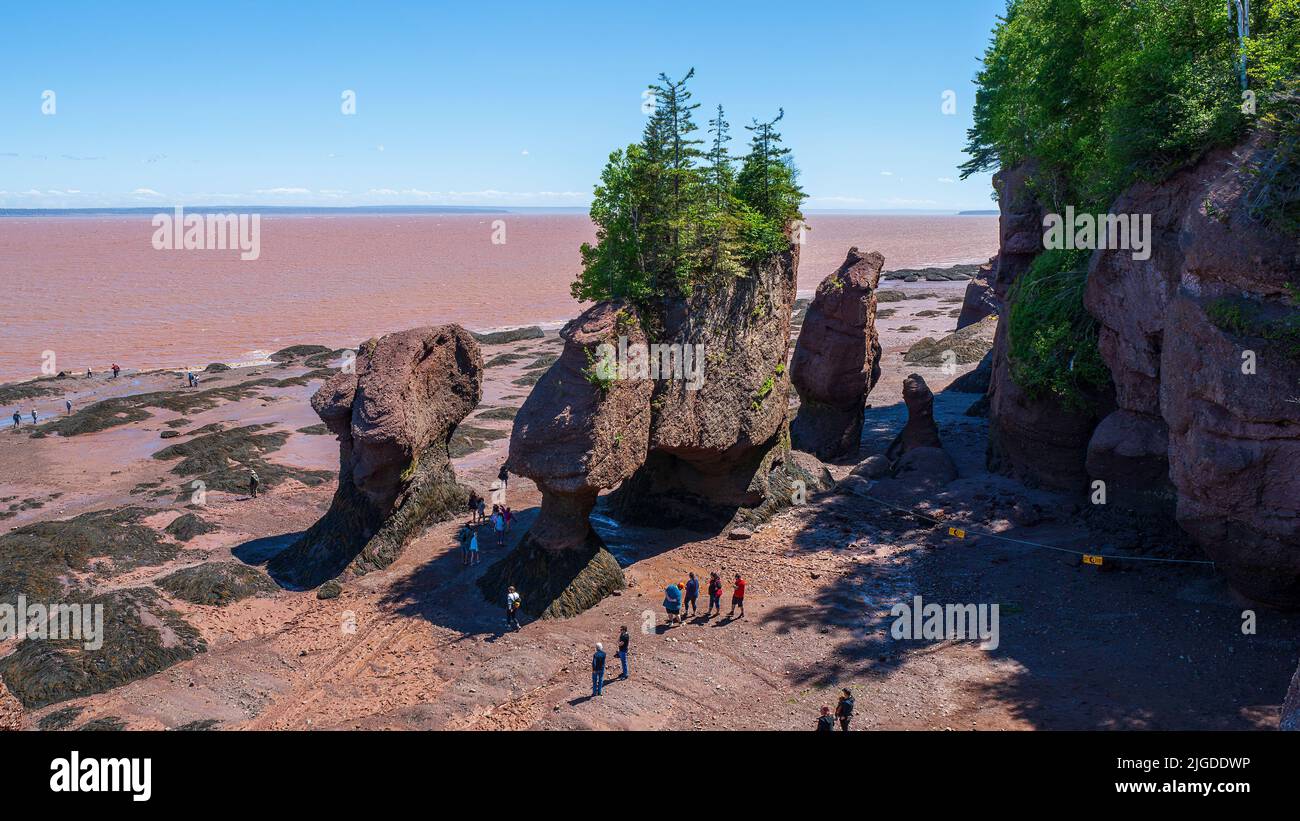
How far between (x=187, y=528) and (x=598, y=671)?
17252 millimetres

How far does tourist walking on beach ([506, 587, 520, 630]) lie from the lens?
776 inches

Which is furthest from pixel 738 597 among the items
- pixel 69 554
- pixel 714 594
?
pixel 69 554

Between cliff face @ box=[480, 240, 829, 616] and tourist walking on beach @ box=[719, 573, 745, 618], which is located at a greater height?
cliff face @ box=[480, 240, 829, 616]

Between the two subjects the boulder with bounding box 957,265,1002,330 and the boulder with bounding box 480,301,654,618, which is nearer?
the boulder with bounding box 480,301,654,618

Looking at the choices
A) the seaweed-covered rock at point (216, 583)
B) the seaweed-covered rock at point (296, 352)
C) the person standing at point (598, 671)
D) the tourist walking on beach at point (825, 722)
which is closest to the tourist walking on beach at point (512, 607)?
the person standing at point (598, 671)

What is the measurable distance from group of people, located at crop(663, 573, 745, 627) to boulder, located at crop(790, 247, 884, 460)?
42.6 ft

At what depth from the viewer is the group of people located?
782 inches

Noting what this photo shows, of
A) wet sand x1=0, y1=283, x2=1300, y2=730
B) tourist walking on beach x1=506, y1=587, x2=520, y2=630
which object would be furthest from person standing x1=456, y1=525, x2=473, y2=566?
tourist walking on beach x1=506, y1=587, x2=520, y2=630

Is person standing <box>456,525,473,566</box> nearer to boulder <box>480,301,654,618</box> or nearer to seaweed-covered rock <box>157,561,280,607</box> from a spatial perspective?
boulder <box>480,301,654,618</box>

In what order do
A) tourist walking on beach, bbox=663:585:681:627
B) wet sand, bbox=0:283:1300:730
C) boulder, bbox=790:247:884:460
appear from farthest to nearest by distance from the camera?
boulder, bbox=790:247:884:460 < tourist walking on beach, bbox=663:585:681:627 < wet sand, bbox=0:283:1300:730

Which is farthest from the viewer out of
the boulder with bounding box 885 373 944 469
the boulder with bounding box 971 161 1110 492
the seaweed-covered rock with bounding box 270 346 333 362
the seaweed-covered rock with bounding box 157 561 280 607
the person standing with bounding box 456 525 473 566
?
the seaweed-covered rock with bounding box 270 346 333 362

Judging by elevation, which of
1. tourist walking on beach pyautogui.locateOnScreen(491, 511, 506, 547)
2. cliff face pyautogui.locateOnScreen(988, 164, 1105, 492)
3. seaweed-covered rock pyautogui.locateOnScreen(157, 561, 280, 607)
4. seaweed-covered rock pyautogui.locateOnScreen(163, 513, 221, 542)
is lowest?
seaweed-covered rock pyautogui.locateOnScreen(157, 561, 280, 607)

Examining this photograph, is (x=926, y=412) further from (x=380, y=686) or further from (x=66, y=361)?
(x=66, y=361)

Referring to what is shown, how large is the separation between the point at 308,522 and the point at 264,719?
12.7 m
